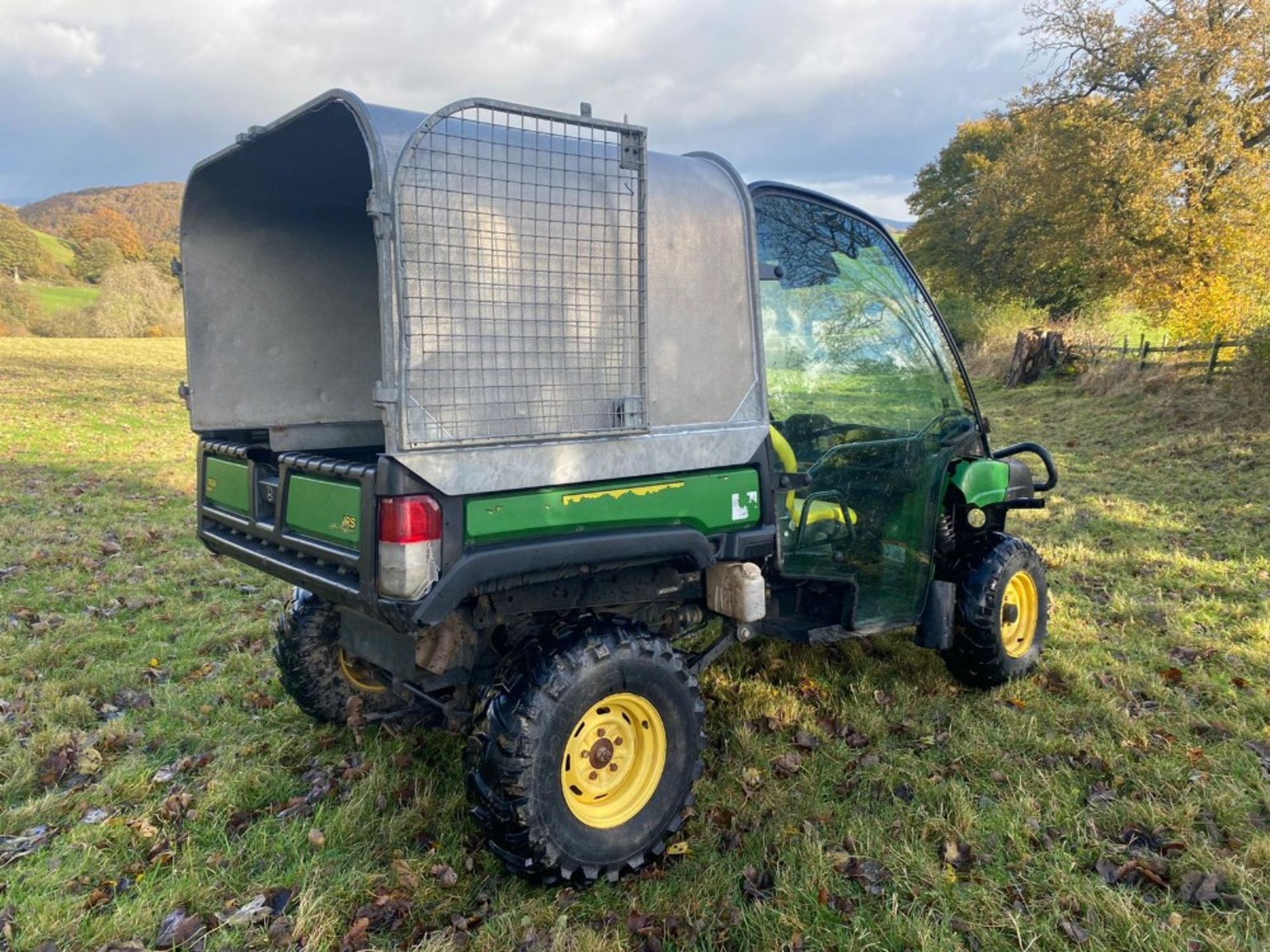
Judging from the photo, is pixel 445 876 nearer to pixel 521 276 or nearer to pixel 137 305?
pixel 521 276

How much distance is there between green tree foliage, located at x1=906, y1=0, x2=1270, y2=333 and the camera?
16.0 meters

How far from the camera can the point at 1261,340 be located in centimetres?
1206

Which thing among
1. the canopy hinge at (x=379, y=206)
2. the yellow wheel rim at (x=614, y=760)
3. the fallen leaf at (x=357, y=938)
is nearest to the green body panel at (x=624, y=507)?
the yellow wheel rim at (x=614, y=760)

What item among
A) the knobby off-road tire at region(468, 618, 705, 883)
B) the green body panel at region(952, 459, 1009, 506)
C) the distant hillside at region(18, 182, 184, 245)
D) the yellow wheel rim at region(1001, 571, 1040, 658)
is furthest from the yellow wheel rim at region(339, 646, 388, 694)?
the distant hillside at region(18, 182, 184, 245)

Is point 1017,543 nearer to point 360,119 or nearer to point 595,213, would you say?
point 595,213

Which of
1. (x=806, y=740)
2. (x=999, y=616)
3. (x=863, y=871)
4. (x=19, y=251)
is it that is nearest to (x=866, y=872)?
(x=863, y=871)

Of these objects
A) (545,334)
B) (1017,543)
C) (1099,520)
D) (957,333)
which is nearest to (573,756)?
(545,334)

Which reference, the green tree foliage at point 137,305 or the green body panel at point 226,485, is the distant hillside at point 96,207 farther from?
the green body panel at point 226,485

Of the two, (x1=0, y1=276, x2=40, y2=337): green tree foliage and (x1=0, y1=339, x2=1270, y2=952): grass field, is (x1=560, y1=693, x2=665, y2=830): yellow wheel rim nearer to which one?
(x1=0, y1=339, x2=1270, y2=952): grass field

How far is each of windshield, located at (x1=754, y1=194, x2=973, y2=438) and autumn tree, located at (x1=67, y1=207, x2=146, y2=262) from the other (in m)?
37.7

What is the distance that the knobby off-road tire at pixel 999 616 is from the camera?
157 inches

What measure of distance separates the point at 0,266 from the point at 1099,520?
42.2m

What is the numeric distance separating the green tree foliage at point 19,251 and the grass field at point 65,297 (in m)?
1.08

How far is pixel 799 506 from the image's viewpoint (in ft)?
11.2
